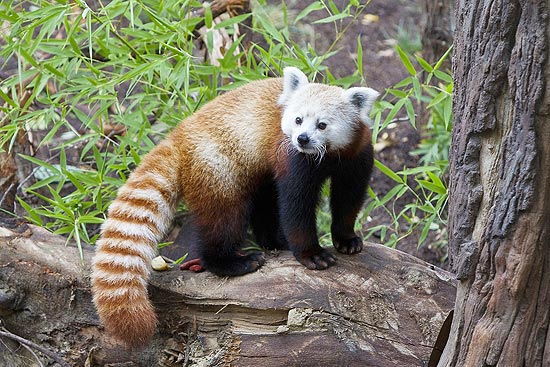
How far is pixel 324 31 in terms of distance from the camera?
260 inches

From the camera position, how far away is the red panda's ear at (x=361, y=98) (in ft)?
9.80

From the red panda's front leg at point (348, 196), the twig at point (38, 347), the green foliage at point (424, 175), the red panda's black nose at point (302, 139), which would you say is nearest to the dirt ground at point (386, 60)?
the green foliage at point (424, 175)

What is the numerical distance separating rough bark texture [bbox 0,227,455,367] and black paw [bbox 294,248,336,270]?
3 cm

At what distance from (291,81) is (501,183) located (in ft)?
4.02

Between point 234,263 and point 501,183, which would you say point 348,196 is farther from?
point 501,183

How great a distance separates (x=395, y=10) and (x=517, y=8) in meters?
5.21

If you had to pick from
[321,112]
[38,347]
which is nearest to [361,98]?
[321,112]

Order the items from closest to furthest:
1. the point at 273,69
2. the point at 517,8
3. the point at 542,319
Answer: the point at 517,8
the point at 542,319
the point at 273,69

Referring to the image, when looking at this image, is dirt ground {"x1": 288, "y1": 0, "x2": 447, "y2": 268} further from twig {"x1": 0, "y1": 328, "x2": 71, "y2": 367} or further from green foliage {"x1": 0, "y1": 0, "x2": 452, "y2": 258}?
twig {"x1": 0, "y1": 328, "x2": 71, "y2": 367}

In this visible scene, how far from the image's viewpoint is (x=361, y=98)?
300cm

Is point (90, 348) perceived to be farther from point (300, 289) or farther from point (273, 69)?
point (273, 69)

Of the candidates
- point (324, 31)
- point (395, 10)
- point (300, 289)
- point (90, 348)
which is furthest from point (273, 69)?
point (395, 10)

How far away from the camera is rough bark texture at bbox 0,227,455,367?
8.78 ft

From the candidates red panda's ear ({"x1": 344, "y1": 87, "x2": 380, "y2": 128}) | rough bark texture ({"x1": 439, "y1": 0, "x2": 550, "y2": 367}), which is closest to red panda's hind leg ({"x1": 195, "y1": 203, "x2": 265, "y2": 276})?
red panda's ear ({"x1": 344, "y1": 87, "x2": 380, "y2": 128})
